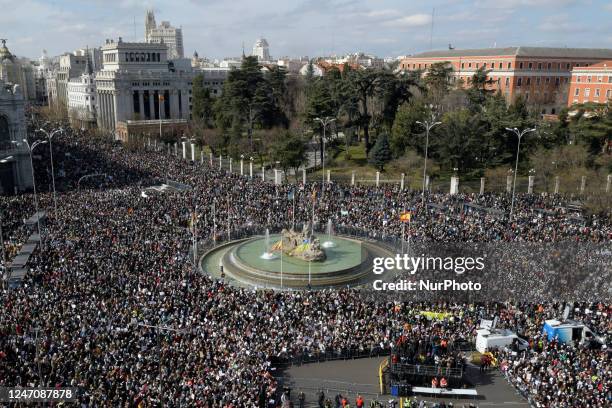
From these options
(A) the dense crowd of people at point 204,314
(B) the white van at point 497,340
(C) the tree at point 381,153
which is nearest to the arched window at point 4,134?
(A) the dense crowd of people at point 204,314

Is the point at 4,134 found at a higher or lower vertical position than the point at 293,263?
higher

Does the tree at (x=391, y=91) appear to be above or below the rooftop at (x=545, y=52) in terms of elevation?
below

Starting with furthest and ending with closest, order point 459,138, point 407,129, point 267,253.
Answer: point 407,129 → point 459,138 → point 267,253

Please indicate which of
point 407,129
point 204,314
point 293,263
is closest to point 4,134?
point 293,263

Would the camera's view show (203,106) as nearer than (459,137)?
No

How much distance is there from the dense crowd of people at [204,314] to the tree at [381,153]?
15372mm

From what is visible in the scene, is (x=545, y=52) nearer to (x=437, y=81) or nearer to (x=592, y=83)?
(x=592, y=83)

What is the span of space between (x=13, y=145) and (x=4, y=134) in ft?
7.16

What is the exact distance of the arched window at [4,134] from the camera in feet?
164

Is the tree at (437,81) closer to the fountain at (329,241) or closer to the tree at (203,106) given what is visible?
the tree at (203,106)

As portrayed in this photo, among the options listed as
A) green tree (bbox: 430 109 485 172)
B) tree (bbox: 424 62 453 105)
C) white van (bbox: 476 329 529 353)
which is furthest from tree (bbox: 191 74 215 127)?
white van (bbox: 476 329 529 353)

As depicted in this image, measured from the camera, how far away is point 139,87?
93000 millimetres

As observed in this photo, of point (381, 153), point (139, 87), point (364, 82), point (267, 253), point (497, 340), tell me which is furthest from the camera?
point (139, 87)

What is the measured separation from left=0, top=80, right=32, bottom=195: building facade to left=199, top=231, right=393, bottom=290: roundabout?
26103 mm
